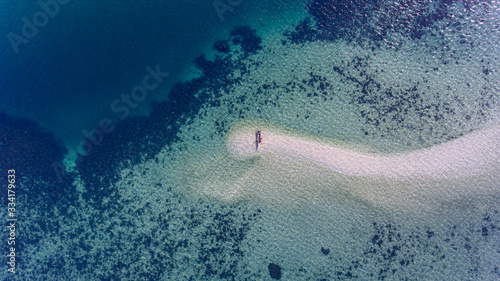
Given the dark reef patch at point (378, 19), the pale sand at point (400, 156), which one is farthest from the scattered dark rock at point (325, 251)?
the dark reef patch at point (378, 19)

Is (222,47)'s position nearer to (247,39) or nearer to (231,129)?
(247,39)

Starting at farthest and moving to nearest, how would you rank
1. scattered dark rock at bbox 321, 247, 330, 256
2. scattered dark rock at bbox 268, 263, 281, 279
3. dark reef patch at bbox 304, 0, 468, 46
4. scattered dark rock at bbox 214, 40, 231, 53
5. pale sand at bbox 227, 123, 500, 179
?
scattered dark rock at bbox 214, 40, 231, 53 → dark reef patch at bbox 304, 0, 468, 46 → pale sand at bbox 227, 123, 500, 179 → scattered dark rock at bbox 268, 263, 281, 279 → scattered dark rock at bbox 321, 247, 330, 256

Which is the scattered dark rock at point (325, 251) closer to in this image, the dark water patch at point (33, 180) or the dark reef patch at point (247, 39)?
the dark reef patch at point (247, 39)

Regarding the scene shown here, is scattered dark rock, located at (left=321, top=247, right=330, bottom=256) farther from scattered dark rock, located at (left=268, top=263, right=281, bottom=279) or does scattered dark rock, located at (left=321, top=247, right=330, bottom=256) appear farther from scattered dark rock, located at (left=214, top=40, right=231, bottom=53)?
scattered dark rock, located at (left=214, top=40, right=231, bottom=53)

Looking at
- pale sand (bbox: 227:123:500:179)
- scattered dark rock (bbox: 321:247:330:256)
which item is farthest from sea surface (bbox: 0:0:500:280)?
pale sand (bbox: 227:123:500:179)

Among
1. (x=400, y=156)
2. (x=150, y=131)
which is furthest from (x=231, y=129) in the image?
(x=400, y=156)

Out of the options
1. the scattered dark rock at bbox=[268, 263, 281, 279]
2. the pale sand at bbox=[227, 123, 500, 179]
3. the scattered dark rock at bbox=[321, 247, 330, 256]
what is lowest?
the scattered dark rock at bbox=[268, 263, 281, 279]
